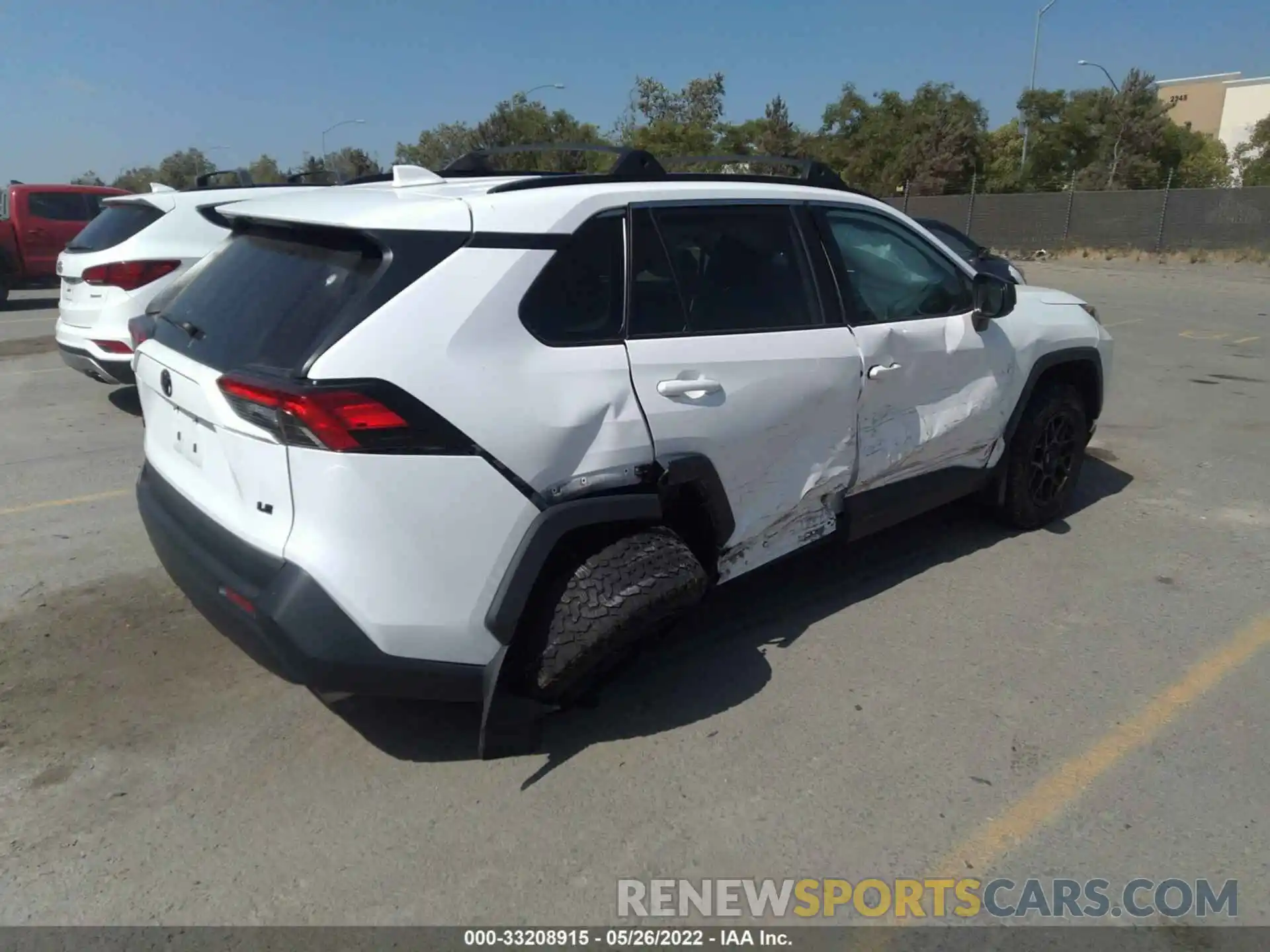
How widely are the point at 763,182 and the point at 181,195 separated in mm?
5614

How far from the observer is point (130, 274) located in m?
7.18

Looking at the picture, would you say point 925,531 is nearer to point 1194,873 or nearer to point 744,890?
point 1194,873

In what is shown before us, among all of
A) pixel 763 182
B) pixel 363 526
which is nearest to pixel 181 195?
pixel 763 182

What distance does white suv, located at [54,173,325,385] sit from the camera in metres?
7.13

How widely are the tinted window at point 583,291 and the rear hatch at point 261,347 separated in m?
0.31

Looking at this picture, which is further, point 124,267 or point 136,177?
point 136,177

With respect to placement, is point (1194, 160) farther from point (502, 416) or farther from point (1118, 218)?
point (502, 416)

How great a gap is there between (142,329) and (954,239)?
9749 millimetres

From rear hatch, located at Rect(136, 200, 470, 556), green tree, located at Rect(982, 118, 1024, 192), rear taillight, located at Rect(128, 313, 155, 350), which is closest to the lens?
rear hatch, located at Rect(136, 200, 470, 556)

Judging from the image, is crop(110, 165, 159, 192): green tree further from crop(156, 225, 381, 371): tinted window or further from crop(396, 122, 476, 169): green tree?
crop(156, 225, 381, 371): tinted window

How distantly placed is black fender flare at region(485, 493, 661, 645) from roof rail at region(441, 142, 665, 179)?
1.30 m

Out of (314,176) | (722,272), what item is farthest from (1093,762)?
(314,176)

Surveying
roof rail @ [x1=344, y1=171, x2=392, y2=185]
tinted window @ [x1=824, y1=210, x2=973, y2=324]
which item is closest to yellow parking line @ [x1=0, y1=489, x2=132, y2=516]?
roof rail @ [x1=344, y1=171, x2=392, y2=185]

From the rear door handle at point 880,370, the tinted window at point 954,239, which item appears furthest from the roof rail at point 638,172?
the tinted window at point 954,239
